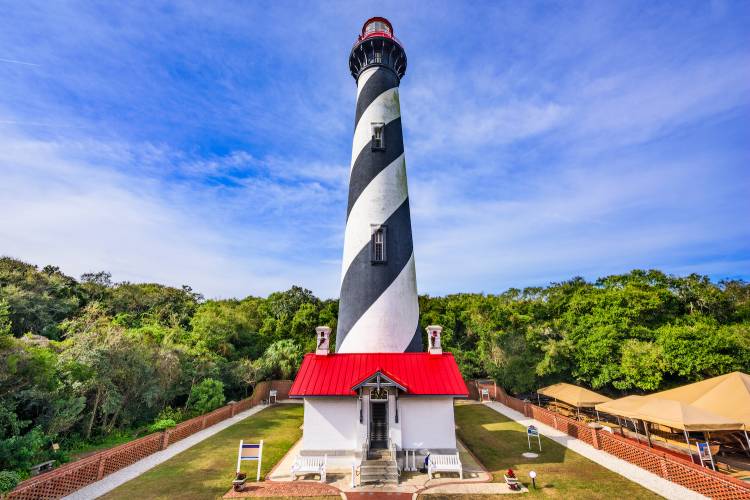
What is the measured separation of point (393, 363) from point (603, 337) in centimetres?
1652

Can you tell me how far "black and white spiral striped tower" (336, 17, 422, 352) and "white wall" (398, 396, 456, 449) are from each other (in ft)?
7.97

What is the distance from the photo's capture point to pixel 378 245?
49.7ft

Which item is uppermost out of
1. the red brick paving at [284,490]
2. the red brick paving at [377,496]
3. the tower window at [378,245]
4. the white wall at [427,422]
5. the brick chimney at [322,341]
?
the tower window at [378,245]

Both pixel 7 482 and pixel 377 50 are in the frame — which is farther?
pixel 377 50

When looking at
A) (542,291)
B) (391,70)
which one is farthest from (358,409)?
(542,291)

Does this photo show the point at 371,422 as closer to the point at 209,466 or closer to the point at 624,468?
the point at 209,466

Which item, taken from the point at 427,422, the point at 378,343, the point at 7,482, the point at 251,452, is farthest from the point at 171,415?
the point at 427,422

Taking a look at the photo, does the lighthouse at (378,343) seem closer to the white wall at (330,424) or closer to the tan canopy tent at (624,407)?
the white wall at (330,424)

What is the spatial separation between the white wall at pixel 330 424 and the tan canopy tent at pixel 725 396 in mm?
12693

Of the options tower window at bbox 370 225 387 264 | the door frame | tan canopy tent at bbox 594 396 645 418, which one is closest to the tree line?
tan canopy tent at bbox 594 396 645 418

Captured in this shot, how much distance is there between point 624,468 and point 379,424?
839 cm

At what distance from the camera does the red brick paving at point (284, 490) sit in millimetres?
10008

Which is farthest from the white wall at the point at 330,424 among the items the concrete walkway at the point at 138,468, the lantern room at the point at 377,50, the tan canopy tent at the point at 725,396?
the lantern room at the point at 377,50

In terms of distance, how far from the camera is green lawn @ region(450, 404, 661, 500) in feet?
32.8
